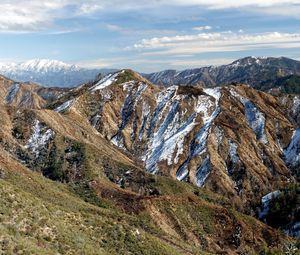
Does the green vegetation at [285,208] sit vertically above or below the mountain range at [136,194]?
below

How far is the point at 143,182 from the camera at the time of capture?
422 ft

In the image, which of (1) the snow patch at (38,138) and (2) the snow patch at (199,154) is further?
(2) the snow patch at (199,154)

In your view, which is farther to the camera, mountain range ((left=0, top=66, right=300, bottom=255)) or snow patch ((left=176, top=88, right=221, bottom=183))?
snow patch ((left=176, top=88, right=221, bottom=183))

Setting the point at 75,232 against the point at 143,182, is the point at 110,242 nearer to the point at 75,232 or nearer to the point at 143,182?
the point at 75,232

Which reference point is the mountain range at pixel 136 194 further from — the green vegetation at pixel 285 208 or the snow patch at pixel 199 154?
the snow patch at pixel 199 154

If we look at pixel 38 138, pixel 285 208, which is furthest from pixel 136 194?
pixel 285 208

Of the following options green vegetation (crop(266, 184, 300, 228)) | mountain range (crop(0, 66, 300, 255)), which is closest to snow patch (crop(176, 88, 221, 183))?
mountain range (crop(0, 66, 300, 255))

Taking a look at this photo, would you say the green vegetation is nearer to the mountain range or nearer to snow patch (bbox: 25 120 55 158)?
the mountain range

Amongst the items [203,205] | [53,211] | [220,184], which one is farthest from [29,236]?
[220,184]

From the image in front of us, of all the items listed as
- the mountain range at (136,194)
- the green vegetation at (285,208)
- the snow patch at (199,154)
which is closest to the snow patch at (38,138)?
the mountain range at (136,194)

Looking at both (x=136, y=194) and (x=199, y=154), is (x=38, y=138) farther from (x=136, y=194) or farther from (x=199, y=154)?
(x=199, y=154)

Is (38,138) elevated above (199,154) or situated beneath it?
elevated above

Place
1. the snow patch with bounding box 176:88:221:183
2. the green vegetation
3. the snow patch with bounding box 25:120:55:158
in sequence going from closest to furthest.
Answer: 1. the snow patch with bounding box 25:120:55:158
2. the green vegetation
3. the snow patch with bounding box 176:88:221:183

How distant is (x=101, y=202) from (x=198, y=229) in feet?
67.4
